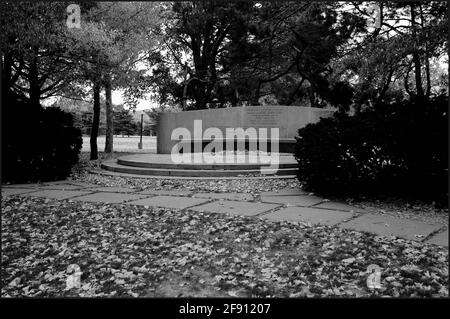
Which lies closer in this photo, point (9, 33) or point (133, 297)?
point (133, 297)

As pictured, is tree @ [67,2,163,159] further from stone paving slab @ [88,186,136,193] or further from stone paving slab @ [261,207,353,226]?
stone paving slab @ [261,207,353,226]

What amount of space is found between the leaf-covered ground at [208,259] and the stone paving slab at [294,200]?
4.09ft

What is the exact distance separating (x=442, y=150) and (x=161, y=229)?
13.6ft

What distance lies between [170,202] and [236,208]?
4.06ft

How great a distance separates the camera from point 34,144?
8.65 m

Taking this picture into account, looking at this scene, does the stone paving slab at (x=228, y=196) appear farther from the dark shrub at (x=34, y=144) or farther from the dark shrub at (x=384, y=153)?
the dark shrub at (x=34, y=144)

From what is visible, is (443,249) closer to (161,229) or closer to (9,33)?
(161,229)

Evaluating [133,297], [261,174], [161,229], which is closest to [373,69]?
[261,174]

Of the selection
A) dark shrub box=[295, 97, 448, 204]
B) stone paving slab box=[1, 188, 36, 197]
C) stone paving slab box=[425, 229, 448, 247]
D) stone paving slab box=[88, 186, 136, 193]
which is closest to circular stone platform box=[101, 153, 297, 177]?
stone paving slab box=[88, 186, 136, 193]

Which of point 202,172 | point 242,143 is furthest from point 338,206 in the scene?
point 242,143

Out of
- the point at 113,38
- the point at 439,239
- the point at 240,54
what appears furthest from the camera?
the point at 240,54

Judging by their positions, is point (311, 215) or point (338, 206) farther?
point (338, 206)

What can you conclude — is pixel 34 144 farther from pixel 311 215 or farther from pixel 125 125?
pixel 125 125

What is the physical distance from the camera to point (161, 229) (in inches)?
181
